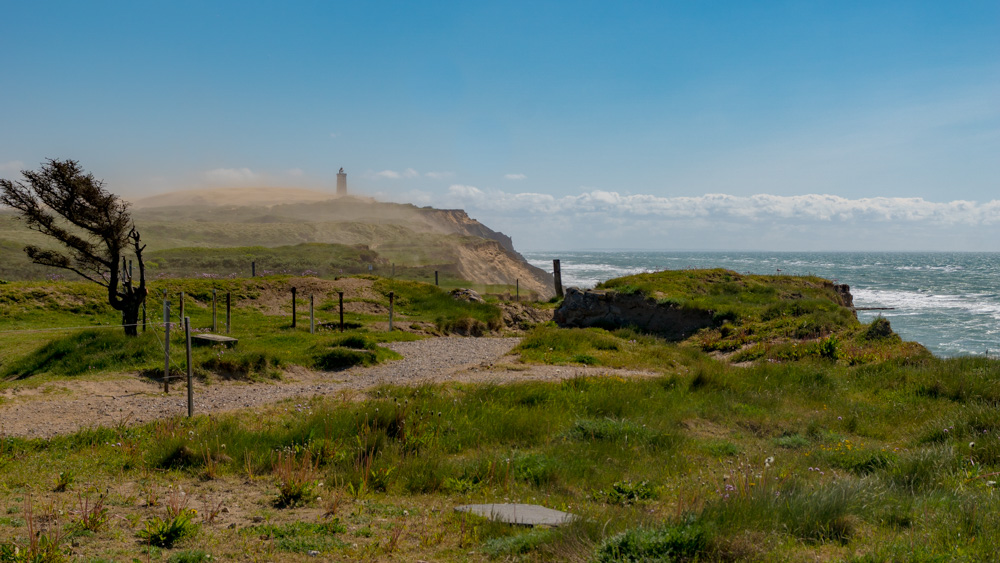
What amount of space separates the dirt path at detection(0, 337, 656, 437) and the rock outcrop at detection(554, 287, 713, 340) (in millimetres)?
8362

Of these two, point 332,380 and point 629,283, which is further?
point 629,283

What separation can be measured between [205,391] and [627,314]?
16.7 meters

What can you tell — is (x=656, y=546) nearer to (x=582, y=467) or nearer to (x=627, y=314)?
(x=582, y=467)

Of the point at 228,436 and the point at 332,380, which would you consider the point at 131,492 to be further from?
the point at 332,380

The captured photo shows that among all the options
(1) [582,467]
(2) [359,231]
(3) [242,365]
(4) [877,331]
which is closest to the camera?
(1) [582,467]

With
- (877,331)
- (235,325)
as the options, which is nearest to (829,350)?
(877,331)

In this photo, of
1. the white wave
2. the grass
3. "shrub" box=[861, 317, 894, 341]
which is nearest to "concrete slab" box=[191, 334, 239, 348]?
the grass

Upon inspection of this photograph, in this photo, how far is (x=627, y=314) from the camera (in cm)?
2556

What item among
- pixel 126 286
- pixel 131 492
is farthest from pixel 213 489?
pixel 126 286

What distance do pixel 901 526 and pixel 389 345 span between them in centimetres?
1620

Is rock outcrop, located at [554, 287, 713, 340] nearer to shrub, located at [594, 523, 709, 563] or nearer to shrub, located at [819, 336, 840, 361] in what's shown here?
shrub, located at [819, 336, 840, 361]

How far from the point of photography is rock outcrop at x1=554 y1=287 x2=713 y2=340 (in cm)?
2333

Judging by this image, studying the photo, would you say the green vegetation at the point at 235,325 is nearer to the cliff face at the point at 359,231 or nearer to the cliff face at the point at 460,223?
the cliff face at the point at 359,231

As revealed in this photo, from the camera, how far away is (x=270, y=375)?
14359 millimetres
